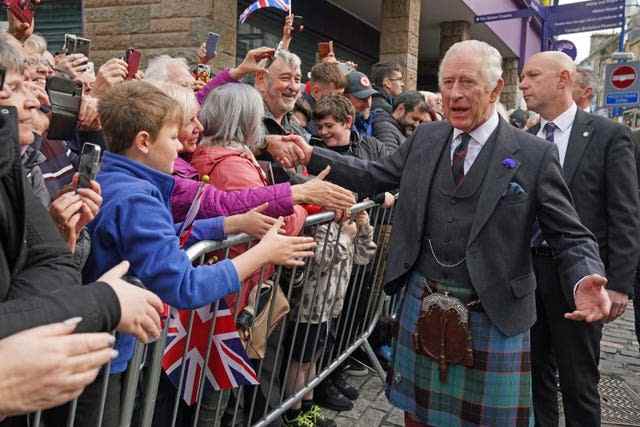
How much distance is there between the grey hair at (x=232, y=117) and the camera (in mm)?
2664

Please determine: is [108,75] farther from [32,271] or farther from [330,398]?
[330,398]

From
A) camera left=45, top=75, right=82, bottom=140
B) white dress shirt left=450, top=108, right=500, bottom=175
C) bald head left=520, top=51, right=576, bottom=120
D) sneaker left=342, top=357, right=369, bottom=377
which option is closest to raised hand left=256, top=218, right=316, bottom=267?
white dress shirt left=450, top=108, right=500, bottom=175

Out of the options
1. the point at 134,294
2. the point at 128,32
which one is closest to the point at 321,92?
the point at 134,294

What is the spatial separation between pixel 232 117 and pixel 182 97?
400 millimetres

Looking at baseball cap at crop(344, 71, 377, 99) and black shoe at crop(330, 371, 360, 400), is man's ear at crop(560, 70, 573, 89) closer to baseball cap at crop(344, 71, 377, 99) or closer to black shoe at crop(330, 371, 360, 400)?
baseball cap at crop(344, 71, 377, 99)

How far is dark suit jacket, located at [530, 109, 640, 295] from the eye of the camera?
9.64ft

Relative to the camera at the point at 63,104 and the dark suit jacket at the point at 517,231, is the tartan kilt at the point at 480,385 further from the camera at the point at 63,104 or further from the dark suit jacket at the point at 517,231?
the camera at the point at 63,104

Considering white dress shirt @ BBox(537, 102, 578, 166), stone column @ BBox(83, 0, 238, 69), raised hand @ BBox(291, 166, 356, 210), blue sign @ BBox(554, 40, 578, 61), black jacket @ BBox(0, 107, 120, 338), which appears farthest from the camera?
blue sign @ BBox(554, 40, 578, 61)

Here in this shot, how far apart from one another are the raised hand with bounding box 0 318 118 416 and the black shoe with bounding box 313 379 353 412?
2.71 metres

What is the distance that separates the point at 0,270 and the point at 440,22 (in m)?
14.2

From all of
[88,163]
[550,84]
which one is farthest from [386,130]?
[88,163]

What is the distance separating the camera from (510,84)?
1869cm

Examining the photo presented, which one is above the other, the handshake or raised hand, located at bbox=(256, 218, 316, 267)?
the handshake

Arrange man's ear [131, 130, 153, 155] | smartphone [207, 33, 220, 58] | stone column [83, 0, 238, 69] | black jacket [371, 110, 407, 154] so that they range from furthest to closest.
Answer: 1. stone column [83, 0, 238, 69]
2. black jacket [371, 110, 407, 154]
3. smartphone [207, 33, 220, 58]
4. man's ear [131, 130, 153, 155]
